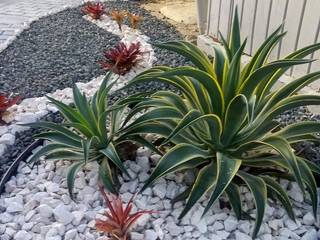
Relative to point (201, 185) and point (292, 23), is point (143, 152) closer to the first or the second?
point (201, 185)

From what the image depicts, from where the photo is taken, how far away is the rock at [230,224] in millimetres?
1814

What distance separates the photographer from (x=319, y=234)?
1829mm

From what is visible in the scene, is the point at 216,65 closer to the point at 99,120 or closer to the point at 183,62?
the point at 99,120

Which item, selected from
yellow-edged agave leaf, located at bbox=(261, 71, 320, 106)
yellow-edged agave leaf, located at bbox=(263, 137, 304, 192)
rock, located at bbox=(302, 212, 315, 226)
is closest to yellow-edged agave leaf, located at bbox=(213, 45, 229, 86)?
yellow-edged agave leaf, located at bbox=(261, 71, 320, 106)

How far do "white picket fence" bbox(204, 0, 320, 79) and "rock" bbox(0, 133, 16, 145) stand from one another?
1.85m

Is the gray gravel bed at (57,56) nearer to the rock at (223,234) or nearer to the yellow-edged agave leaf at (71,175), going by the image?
the yellow-edged agave leaf at (71,175)

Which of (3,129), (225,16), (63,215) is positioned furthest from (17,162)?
(225,16)

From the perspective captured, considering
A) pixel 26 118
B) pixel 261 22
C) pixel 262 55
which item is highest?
pixel 261 22

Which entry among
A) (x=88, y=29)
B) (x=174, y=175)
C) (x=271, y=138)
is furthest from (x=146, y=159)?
(x=88, y=29)

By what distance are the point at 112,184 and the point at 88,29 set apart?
9.10 ft

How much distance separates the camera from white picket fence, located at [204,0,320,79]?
2.74m

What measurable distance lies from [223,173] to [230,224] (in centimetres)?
26

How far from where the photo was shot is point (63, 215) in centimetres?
191

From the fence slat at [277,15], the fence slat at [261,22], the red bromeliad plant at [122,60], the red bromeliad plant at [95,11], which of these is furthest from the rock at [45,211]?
the red bromeliad plant at [95,11]
